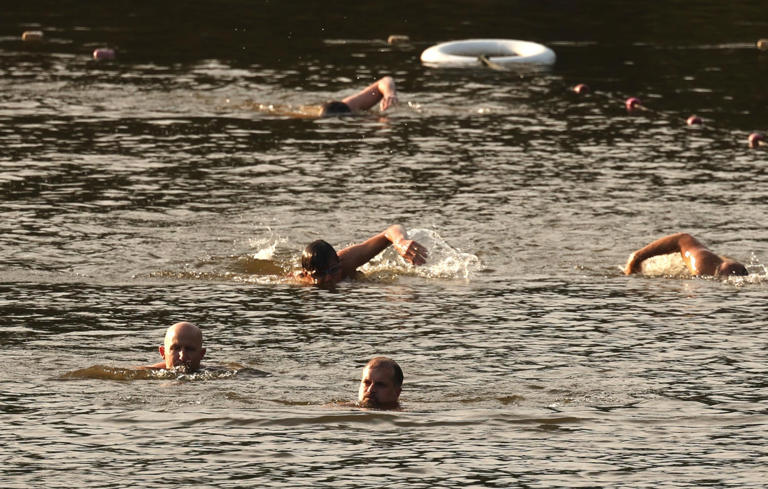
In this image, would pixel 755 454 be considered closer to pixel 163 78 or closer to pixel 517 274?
pixel 517 274

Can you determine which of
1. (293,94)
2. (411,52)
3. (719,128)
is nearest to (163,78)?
(293,94)

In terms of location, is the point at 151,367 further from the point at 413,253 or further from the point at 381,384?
the point at 413,253

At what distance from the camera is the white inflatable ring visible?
33.8 m

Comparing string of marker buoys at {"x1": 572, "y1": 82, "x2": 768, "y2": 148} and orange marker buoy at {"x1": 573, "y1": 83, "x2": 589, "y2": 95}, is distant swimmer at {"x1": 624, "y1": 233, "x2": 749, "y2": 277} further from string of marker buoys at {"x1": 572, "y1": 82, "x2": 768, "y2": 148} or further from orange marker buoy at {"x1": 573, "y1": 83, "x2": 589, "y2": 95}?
orange marker buoy at {"x1": 573, "y1": 83, "x2": 589, "y2": 95}

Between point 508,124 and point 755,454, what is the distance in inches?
623

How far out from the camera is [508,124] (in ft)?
90.0

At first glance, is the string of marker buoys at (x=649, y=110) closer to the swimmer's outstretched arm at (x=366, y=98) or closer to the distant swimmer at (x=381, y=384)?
the swimmer's outstretched arm at (x=366, y=98)

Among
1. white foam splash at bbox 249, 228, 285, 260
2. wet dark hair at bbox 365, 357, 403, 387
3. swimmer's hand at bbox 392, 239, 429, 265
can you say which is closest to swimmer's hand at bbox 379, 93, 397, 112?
white foam splash at bbox 249, 228, 285, 260

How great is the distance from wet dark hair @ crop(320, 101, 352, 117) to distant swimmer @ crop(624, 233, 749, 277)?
11221 mm

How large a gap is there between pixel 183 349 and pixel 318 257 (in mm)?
3873

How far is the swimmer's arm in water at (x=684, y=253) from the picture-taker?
17.8 metres

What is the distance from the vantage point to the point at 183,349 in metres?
13.9

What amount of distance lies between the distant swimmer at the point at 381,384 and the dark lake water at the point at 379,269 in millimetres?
146

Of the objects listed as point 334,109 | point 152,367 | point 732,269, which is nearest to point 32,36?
point 334,109
